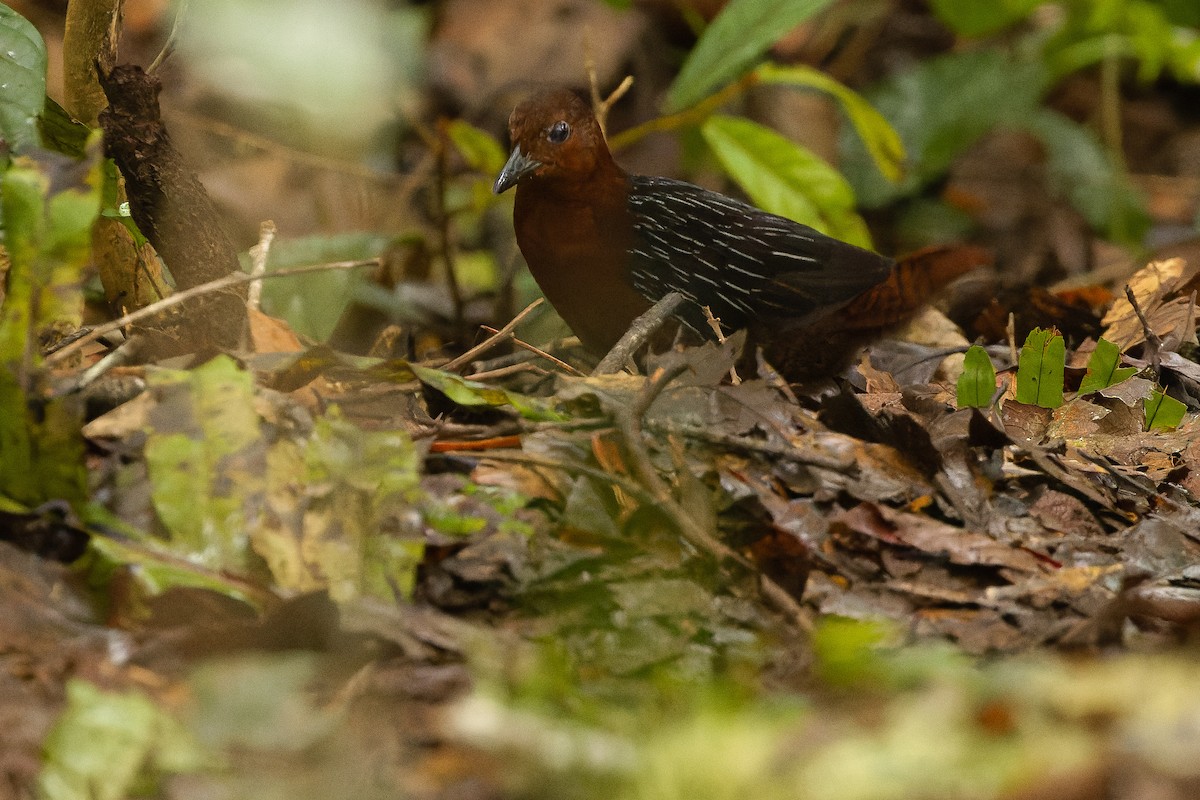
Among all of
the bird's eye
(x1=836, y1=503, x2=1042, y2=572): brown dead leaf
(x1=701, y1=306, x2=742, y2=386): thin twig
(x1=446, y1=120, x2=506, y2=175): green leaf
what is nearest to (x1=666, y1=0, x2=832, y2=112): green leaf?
(x1=446, y1=120, x2=506, y2=175): green leaf

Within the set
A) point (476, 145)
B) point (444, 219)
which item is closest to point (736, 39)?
point (476, 145)

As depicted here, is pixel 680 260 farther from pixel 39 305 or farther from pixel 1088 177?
pixel 1088 177

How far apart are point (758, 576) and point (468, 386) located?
0.73 metres

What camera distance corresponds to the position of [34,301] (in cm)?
219

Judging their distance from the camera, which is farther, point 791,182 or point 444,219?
point 444,219

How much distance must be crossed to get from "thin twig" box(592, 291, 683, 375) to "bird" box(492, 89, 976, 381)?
5cm

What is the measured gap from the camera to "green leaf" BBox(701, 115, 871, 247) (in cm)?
450

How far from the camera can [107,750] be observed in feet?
5.87

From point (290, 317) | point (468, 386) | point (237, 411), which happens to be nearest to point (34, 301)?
point (237, 411)

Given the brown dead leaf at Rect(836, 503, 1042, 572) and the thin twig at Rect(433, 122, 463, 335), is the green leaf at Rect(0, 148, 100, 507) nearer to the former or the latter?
the brown dead leaf at Rect(836, 503, 1042, 572)

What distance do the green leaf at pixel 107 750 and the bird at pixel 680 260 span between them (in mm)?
1811

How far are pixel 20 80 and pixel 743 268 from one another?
5.71 feet

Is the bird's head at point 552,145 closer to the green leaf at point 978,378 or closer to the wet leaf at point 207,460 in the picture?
the green leaf at point 978,378

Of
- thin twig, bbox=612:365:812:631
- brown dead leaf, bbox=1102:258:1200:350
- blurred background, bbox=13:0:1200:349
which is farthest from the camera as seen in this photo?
blurred background, bbox=13:0:1200:349
